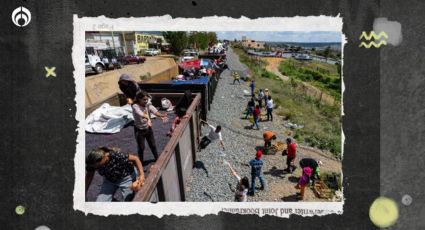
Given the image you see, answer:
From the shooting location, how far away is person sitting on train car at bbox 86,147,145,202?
11.4ft

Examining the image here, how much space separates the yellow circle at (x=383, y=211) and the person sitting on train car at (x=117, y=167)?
10.9 feet

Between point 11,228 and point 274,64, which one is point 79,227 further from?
point 274,64

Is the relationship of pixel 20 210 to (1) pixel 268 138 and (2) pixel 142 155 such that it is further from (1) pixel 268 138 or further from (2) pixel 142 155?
(1) pixel 268 138

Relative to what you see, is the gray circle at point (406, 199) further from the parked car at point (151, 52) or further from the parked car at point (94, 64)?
the parked car at point (94, 64)

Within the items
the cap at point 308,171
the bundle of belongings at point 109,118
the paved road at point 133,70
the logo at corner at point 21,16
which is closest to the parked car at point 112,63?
the paved road at point 133,70

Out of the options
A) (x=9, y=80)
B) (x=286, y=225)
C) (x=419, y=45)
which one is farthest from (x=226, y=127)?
(x=9, y=80)

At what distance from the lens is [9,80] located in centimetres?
422

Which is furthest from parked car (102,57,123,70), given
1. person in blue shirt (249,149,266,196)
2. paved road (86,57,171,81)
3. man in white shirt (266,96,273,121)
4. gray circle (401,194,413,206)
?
gray circle (401,194,413,206)

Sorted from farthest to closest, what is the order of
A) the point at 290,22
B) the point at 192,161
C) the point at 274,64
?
1. the point at 192,161
2. the point at 274,64
3. the point at 290,22

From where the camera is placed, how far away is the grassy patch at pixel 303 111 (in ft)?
14.1

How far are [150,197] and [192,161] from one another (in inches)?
51.4

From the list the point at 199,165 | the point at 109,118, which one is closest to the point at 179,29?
the point at 109,118

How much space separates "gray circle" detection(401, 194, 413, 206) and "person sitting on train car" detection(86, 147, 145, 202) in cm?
371

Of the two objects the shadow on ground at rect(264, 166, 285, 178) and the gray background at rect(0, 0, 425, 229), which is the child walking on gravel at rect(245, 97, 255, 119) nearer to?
the shadow on ground at rect(264, 166, 285, 178)
